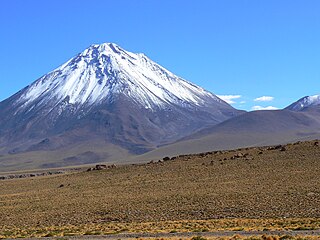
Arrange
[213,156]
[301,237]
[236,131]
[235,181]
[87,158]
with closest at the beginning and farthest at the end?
[301,237] < [235,181] < [213,156] < [87,158] < [236,131]

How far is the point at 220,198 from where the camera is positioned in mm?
35312

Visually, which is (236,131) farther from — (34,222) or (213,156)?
(34,222)

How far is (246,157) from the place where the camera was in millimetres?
51219

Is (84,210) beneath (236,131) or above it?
beneath

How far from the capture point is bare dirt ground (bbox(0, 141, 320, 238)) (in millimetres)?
27047

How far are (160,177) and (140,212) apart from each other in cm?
1459

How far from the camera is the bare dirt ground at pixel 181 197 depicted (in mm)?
27047

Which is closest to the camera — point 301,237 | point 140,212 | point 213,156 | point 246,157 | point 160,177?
point 301,237

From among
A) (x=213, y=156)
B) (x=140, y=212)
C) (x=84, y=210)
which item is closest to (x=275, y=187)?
(x=140, y=212)

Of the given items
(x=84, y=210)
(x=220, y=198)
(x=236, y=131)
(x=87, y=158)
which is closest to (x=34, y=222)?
(x=84, y=210)

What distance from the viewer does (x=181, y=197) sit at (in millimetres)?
36969

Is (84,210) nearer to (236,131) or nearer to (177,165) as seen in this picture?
(177,165)

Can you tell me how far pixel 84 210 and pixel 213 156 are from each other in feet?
70.2

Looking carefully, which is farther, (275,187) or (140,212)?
(275,187)
